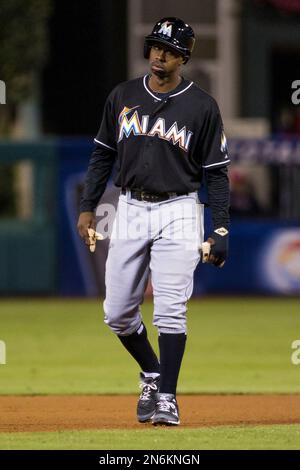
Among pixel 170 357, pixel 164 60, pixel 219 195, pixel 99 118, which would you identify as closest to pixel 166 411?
pixel 170 357

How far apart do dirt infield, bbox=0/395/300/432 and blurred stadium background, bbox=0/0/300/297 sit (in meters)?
5.33

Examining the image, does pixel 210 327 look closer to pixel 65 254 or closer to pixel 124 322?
pixel 65 254

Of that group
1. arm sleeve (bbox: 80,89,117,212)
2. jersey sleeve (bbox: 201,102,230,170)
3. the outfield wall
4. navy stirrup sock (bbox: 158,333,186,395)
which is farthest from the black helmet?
the outfield wall

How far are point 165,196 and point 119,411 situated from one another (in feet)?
5.19

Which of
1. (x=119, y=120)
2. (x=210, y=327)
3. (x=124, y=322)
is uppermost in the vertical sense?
(x=119, y=120)

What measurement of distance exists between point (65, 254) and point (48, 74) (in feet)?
26.6

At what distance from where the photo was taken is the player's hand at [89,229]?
7445mm

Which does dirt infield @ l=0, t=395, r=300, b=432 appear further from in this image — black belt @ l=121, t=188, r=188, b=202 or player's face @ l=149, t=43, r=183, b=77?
player's face @ l=149, t=43, r=183, b=77

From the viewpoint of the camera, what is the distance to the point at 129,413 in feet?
26.6

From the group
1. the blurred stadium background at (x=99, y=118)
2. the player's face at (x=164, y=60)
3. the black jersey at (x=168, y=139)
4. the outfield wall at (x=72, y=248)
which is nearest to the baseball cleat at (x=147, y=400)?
the black jersey at (x=168, y=139)

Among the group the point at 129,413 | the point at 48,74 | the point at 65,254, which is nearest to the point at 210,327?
the point at 65,254

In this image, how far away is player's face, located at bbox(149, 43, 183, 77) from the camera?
7.28m

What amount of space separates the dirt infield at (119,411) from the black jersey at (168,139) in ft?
4.38

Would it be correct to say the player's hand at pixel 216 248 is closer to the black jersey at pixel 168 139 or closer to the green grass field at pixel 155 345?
the black jersey at pixel 168 139
